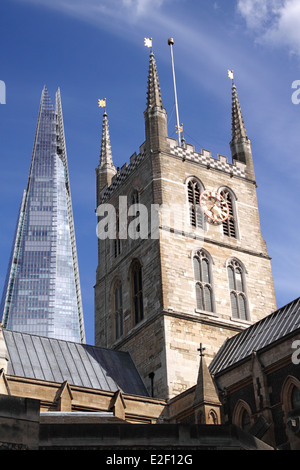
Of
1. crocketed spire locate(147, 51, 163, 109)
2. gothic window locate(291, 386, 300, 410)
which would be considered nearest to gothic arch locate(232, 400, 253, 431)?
gothic window locate(291, 386, 300, 410)

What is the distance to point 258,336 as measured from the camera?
113 ft

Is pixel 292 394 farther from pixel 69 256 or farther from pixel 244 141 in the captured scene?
pixel 69 256

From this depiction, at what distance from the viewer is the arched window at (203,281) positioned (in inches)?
1547

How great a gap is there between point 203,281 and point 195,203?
503 cm

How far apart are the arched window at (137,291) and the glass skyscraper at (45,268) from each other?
12800 cm

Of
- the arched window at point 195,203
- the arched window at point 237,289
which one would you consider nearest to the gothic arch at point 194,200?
the arched window at point 195,203

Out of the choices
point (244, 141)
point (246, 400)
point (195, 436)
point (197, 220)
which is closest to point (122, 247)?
point (197, 220)

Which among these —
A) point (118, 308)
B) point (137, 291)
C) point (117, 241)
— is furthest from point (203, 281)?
point (117, 241)

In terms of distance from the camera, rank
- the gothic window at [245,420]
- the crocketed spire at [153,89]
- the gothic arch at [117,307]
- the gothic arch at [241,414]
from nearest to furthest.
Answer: the gothic window at [245,420]
the gothic arch at [241,414]
the gothic arch at [117,307]
the crocketed spire at [153,89]

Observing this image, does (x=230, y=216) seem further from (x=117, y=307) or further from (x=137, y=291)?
(x=117, y=307)

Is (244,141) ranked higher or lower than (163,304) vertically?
higher

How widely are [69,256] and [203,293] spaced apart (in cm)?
14283

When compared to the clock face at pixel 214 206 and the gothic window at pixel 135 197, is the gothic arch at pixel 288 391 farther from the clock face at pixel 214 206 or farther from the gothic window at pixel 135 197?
the gothic window at pixel 135 197
